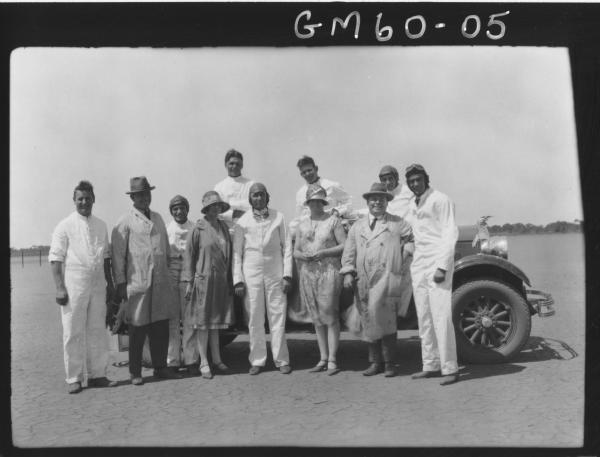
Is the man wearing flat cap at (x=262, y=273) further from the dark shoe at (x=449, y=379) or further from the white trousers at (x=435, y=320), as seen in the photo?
the dark shoe at (x=449, y=379)

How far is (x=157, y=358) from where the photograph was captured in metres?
5.12

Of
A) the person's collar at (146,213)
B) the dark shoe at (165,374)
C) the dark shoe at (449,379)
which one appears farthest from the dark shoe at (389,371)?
the person's collar at (146,213)

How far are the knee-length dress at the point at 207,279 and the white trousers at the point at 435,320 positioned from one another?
1811mm


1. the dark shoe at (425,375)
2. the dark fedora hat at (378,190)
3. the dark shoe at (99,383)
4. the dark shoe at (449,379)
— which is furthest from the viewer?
the dark fedora hat at (378,190)

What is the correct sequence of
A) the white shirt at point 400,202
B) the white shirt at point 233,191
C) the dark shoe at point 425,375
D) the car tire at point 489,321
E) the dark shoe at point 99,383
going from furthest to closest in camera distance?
1. the white shirt at point 233,191
2. the white shirt at point 400,202
3. the car tire at point 489,321
4. the dark shoe at point 99,383
5. the dark shoe at point 425,375

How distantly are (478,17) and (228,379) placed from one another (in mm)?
3713

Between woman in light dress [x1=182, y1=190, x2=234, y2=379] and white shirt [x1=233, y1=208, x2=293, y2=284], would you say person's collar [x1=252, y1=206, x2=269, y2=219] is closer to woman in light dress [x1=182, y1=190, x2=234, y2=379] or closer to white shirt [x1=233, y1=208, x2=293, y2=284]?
white shirt [x1=233, y1=208, x2=293, y2=284]

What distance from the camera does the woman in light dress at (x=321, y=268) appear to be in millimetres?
5082

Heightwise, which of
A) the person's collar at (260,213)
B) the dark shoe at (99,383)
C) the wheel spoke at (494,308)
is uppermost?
the person's collar at (260,213)

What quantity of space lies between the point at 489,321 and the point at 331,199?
2015 mm

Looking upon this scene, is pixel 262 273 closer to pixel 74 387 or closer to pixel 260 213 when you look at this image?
pixel 260 213

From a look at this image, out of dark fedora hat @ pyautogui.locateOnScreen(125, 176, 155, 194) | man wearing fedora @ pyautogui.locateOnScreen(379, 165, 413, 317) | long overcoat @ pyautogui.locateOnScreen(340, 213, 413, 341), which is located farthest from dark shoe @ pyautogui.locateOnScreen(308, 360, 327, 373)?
dark fedora hat @ pyautogui.locateOnScreen(125, 176, 155, 194)

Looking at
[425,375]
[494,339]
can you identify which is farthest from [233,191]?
[494,339]

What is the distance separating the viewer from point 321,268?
5.14m
